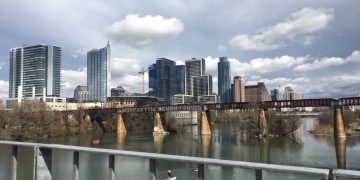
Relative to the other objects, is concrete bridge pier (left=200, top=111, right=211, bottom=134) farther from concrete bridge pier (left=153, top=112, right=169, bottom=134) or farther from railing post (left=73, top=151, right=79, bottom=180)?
railing post (left=73, top=151, right=79, bottom=180)

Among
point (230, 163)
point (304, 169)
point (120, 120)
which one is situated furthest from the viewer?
point (120, 120)

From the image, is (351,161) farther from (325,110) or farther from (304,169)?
(325,110)

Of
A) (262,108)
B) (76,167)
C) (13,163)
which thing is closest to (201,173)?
(76,167)

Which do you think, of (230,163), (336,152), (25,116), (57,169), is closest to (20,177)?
(57,169)

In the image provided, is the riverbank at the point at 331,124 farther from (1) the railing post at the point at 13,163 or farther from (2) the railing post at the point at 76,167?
(2) the railing post at the point at 76,167

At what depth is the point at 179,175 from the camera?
37031mm

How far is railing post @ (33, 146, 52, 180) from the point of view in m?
7.46

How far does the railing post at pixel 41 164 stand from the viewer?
7465 mm

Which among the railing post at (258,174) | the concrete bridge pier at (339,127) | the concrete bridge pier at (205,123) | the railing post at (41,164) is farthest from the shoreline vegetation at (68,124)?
the railing post at (258,174)

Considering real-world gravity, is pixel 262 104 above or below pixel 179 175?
above

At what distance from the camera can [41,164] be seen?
7566 mm

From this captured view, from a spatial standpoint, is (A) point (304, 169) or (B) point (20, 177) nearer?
(A) point (304, 169)

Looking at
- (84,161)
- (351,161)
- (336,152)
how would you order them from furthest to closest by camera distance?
(336,152) < (351,161) < (84,161)

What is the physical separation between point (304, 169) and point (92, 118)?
161927mm
